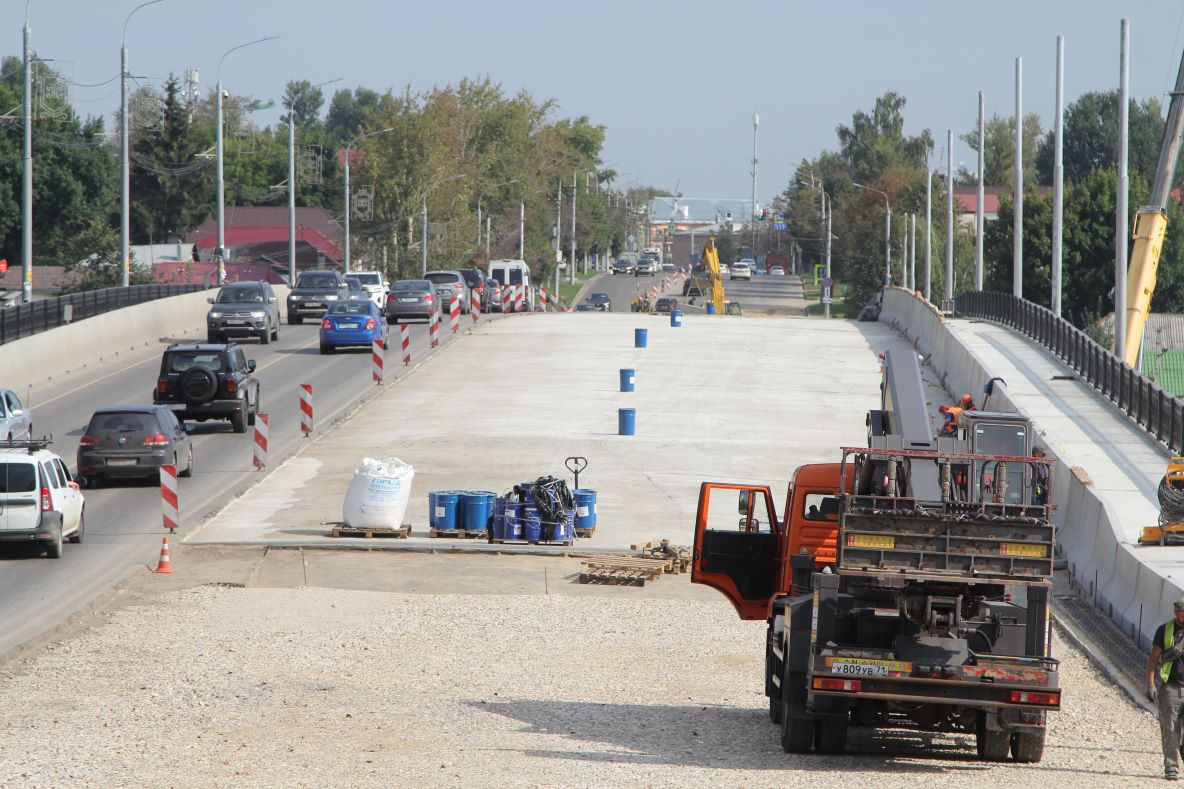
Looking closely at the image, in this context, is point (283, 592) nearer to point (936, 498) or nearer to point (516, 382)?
point (936, 498)

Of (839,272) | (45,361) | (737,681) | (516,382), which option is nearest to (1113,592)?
(737,681)

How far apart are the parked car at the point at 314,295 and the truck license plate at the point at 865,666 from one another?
4991 centimetres

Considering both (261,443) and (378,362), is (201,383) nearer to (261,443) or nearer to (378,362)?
(261,443)

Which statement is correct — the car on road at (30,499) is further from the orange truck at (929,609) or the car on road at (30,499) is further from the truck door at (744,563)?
the orange truck at (929,609)

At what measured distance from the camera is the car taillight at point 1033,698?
11836 mm

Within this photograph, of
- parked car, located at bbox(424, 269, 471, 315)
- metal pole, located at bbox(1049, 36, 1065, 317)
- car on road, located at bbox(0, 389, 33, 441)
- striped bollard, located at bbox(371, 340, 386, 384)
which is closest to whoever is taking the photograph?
car on road, located at bbox(0, 389, 33, 441)

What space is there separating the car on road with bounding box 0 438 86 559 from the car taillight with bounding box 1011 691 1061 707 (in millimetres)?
15065

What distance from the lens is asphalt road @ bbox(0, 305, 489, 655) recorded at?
21.0 metres

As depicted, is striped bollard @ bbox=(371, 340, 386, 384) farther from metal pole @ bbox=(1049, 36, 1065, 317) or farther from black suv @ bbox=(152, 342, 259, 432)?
metal pole @ bbox=(1049, 36, 1065, 317)

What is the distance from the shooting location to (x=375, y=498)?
25891 millimetres

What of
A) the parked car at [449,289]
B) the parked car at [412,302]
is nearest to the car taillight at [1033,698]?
the parked car at [412,302]

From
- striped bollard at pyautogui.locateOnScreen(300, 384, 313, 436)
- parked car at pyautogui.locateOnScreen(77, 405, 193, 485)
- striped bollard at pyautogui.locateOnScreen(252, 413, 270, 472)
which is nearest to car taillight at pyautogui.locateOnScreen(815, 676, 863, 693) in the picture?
parked car at pyautogui.locateOnScreen(77, 405, 193, 485)

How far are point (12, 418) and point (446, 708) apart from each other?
61.1ft

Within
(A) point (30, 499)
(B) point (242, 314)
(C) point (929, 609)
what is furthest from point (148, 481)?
(B) point (242, 314)
